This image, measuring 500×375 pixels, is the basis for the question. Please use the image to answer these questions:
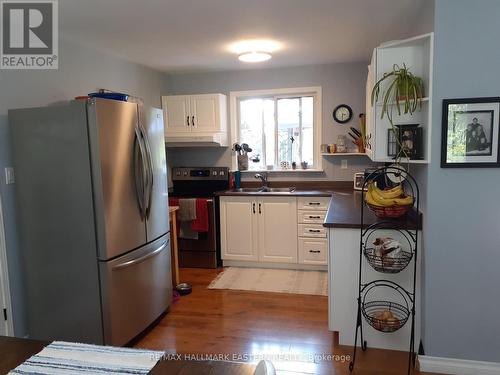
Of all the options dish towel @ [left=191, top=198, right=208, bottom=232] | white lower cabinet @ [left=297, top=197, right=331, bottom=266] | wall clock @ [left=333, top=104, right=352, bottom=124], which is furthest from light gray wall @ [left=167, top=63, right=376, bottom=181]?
dish towel @ [left=191, top=198, right=208, bottom=232]

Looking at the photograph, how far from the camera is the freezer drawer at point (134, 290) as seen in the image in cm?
245

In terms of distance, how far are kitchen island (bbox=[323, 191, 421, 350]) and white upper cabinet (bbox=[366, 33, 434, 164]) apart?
0.52 meters

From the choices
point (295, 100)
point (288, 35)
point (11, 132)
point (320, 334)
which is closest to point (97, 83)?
point (11, 132)

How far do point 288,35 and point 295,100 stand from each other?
4.98 feet

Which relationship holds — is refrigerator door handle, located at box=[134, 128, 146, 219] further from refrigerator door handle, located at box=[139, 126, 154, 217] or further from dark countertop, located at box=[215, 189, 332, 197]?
dark countertop, located at box=[215, 189, 332, 197]

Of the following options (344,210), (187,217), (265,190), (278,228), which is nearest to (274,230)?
(278,228)

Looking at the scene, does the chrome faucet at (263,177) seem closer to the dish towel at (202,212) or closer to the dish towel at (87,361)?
the dish towel at (202,212)

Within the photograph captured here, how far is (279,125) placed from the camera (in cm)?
473

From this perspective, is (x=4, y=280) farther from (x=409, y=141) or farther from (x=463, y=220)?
(x=463, y=220)

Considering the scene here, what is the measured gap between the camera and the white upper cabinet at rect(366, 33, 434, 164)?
2.21m

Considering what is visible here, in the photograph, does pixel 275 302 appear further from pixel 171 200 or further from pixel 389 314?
pixel 171 200

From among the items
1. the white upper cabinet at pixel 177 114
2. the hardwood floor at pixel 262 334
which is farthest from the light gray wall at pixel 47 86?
the hardwood floor at pixel 262 334

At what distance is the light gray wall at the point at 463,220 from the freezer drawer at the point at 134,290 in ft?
6.32

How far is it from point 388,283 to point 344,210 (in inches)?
29.0
